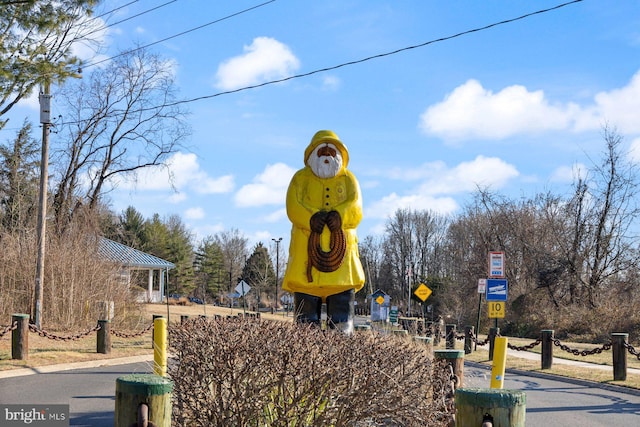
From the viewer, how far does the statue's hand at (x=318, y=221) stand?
37.3 ft

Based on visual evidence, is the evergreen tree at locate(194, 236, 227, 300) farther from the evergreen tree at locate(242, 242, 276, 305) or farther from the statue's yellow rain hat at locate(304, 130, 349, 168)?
the statue's yellow rain hat at locate(304, 130, 349, 168)

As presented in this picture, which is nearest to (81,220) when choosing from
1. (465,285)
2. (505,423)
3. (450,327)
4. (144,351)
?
(144,351)

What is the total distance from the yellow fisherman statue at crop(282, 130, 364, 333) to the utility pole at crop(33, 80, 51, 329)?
858 cm

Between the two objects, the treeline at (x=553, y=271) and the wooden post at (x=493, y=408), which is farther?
the treeline at (x=553, y=271)

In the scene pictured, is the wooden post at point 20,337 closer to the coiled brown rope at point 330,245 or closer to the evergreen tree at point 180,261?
the coiled brown rope at point 330,245

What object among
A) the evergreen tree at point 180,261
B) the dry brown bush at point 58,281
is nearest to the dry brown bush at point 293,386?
the dry brown bush at point 58,281

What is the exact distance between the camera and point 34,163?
136 feet

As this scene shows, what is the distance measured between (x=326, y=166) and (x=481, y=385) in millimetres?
4378

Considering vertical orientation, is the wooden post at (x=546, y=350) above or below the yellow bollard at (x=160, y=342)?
below

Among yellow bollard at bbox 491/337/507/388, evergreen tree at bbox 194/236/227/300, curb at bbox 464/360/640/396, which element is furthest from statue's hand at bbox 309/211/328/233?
evergreen tree at bbox 194/236/227/300

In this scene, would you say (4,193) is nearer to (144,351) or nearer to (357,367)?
(144,351)

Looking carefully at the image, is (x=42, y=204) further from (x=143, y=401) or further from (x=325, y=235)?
(x=143, y=401)

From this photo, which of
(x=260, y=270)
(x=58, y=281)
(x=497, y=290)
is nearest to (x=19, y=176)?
(x=58, y=281)

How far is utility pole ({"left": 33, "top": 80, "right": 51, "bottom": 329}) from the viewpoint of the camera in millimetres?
17156
